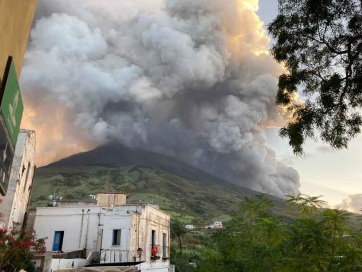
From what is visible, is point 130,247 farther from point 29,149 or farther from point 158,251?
point 29,149

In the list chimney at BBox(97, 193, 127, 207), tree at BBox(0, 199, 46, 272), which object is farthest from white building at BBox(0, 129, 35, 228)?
chimney at BBox(97, 193, 127, 207)

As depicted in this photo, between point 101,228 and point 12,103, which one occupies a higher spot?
point 101,228

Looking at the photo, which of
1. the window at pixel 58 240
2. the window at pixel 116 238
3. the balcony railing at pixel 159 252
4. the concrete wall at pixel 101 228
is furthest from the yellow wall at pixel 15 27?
the balcony railing at pixel 159 252

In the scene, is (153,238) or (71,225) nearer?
(71,225)

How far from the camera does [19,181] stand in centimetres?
1938

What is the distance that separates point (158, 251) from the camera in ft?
90.7

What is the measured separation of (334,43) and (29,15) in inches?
346

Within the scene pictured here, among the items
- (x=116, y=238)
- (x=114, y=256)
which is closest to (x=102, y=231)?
(x=116, y=238)

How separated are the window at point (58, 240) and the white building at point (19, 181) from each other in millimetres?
3142

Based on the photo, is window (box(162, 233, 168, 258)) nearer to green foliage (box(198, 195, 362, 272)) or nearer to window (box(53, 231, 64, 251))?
window (box(53, 231, 64, 251))

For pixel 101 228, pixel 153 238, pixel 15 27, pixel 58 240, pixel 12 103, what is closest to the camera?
pixel 12 103

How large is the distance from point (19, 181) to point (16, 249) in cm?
778

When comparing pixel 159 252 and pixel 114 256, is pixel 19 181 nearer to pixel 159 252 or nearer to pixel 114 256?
pixel 114 256

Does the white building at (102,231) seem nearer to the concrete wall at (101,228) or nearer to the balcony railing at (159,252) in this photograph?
the concrete wall at (101,228)
